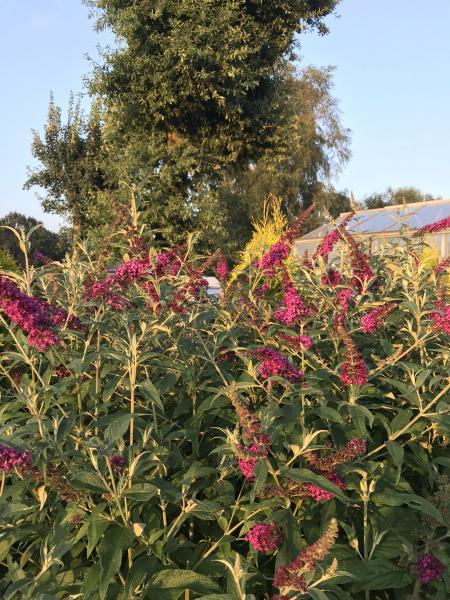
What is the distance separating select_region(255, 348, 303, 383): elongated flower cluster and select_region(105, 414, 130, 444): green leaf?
18.8 inches

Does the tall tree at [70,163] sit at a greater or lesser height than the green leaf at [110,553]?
greater

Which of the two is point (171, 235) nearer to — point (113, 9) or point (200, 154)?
point (200, 154)

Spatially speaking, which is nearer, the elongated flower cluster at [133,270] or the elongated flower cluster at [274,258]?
the elongated flower cluster at [133,270]

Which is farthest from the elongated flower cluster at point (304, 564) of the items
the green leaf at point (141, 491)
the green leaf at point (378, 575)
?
the green leaf at point (378, 575)

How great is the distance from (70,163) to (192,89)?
703 centimetres

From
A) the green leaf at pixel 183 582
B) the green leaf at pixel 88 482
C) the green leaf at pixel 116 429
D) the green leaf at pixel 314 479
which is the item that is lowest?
the green leaf at pixel 183 582

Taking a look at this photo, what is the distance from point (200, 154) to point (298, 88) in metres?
18.8

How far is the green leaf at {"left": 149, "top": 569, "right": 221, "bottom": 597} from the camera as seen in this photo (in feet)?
5.68

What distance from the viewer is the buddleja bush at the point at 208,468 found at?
1.72 metres

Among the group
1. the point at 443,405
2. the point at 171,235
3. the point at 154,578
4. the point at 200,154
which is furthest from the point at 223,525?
the point at 200,154

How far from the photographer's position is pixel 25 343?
2223mm

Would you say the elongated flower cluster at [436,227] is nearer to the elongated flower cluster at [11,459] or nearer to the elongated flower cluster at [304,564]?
the elongated flower cluster at [304,564]

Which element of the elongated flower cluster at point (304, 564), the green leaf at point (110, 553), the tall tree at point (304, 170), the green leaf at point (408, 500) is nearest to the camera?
the elongated flower cluster at point (304, 564)

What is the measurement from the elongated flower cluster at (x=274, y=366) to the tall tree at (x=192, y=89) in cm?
1533
